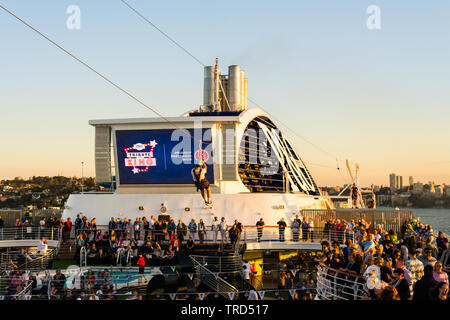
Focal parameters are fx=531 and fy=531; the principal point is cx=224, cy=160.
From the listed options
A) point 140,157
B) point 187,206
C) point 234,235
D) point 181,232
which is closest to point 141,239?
point 181,232

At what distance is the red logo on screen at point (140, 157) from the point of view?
33.1 meters

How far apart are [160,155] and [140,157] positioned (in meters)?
1.32

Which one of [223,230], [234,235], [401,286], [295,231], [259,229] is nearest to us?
[401,286]

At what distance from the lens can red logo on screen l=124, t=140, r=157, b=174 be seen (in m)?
33.1

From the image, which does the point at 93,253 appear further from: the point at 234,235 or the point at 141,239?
the point at 234,235

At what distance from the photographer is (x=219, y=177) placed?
3259 centimetres

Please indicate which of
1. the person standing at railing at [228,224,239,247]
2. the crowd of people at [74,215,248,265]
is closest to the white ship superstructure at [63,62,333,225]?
the crowd of people at [74,215,248,265]

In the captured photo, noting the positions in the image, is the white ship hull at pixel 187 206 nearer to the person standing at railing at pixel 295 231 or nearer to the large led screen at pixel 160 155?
the large led screen at pixel 160 155

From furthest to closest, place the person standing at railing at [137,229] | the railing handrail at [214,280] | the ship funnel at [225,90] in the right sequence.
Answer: the ship funnel at [225,90]
the person standing at railing at [137,229]
the railing handrail at [214,280]

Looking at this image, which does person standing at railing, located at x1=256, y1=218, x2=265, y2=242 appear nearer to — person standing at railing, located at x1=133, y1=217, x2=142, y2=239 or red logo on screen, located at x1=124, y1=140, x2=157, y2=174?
person standing at railing, located at x1=133, y1=217, x2=142, y2=239

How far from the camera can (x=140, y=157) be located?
33219 mm

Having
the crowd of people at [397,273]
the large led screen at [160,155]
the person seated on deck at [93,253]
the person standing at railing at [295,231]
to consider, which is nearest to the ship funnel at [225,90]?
the large led screen at [160,155]
